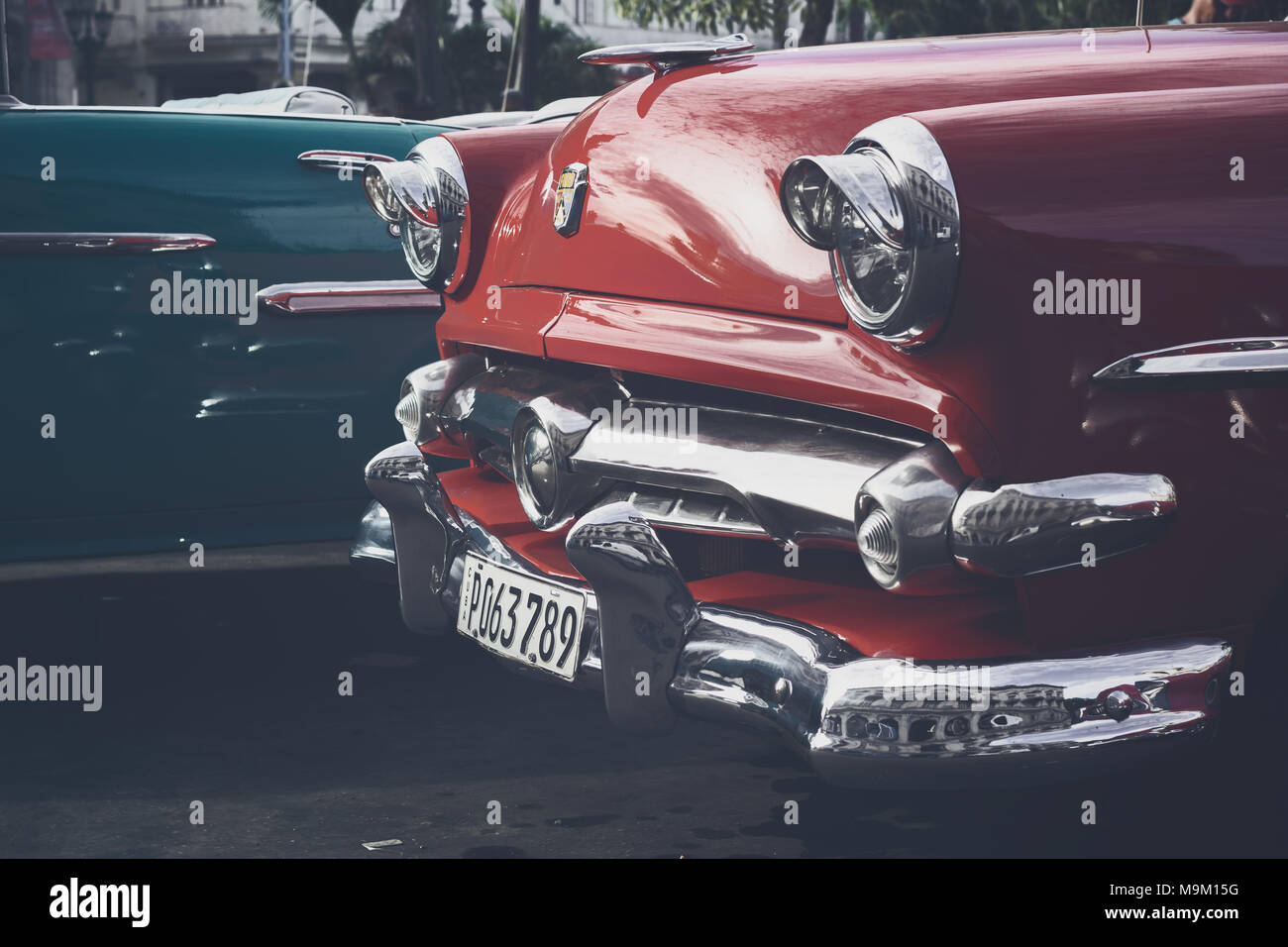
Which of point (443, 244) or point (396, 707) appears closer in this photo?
point (443, 244)

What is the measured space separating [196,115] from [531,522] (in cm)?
158

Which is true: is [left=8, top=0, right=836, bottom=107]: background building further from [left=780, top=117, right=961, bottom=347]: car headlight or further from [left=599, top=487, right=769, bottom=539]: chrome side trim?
[left=780, top=117, right=961, bottom=347]: car headlight

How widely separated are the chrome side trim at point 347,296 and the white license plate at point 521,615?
43.1 inches

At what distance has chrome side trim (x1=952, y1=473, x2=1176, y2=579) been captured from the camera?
2236mm

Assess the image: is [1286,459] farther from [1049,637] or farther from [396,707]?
[396,707]

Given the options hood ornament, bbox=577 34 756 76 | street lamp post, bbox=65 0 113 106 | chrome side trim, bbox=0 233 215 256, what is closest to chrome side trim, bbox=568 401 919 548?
hood ornament, bbox=577 34 756 76

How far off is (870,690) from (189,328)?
7.27 feet

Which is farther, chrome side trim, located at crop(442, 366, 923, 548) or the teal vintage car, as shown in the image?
the teal vintage car

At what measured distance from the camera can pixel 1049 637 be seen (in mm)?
2334

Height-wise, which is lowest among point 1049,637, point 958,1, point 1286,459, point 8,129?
point 1049,637

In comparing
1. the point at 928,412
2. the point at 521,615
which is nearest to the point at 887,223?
the point at 928,412

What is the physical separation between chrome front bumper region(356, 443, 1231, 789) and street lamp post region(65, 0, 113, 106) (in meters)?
28.2

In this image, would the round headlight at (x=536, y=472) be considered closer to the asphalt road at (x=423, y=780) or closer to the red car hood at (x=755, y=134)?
the red car hood at (x=755, y=134)
